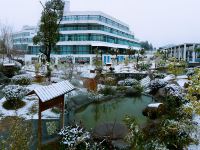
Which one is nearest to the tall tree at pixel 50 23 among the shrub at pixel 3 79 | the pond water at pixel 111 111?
the shrub at pixel 3 79

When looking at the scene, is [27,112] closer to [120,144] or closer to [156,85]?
[120,144]

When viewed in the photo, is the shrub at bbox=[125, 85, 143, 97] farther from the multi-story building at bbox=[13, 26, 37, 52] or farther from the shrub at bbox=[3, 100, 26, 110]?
the multi-story building at bbox=[13, 26, 37, 52]

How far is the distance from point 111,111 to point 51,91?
7379 millimetres

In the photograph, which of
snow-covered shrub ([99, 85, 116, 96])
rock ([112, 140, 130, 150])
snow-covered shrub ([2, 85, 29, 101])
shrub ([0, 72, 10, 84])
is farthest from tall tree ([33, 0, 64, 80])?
rock ([112, 140, 130, 150])

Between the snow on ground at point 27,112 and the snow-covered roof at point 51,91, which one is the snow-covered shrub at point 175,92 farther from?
the snow-covered roof at point 51,91

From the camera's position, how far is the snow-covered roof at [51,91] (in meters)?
10.1

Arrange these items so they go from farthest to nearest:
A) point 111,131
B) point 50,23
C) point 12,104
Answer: point 50,23 → point 12,104 → point 111,131

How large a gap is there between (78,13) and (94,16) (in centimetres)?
340

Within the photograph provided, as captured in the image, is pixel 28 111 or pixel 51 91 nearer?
pixel 51 91

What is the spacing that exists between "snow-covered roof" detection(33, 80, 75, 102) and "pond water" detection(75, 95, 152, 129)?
309 cm

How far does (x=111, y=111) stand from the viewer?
17.6 m

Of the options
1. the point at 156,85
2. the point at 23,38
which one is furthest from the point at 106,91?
the point at 23,38

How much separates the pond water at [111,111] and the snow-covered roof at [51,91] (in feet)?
10.2

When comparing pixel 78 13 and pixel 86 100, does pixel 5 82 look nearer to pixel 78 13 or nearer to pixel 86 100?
pixel 86 100
